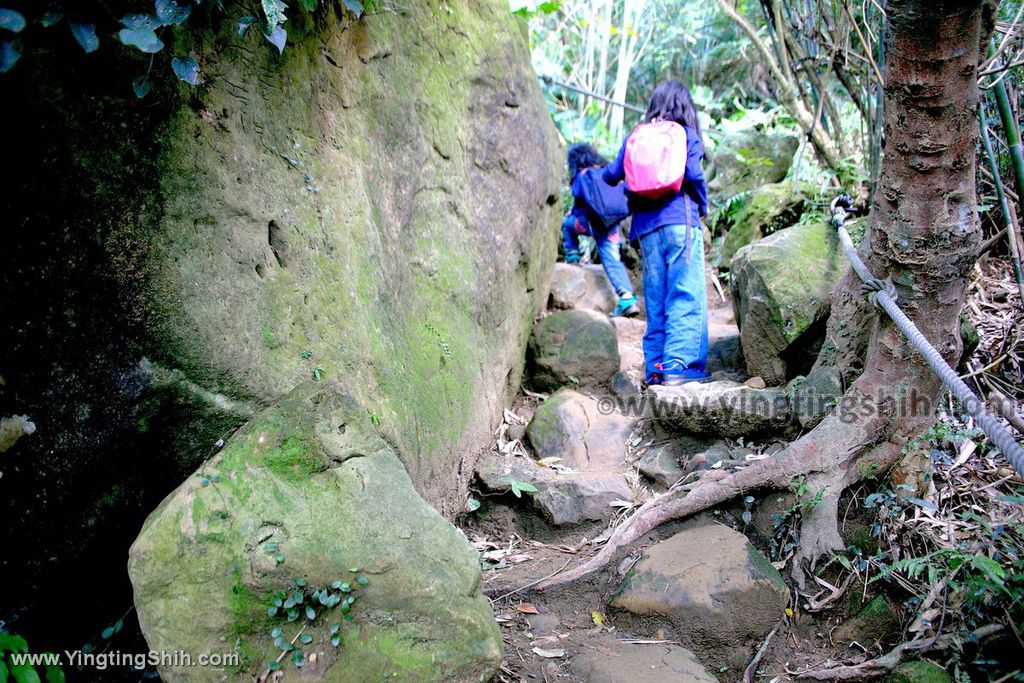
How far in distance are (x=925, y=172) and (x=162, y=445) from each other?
129 inches

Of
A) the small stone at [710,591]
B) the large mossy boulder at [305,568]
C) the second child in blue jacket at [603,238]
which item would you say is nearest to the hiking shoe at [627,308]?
the second child in blue jacket at [603,238]

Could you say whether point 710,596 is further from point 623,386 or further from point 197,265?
point 197,265

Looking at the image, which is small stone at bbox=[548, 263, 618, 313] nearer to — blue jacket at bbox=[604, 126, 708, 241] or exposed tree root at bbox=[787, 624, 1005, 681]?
blue jacket at bbox=[604, 126, 708, 241]

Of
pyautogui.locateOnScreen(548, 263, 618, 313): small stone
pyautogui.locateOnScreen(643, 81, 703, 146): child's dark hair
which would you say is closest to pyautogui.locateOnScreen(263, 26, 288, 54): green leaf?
pyautogui.locateOnScreen(643, 81, 703, 146): child's dark hair

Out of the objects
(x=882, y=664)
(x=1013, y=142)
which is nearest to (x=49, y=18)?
(x=882, y=664)

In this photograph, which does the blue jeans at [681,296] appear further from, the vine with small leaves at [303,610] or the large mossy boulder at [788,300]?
the vine with small leaves at [303,610]

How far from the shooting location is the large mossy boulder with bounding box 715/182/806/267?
20.2 ft

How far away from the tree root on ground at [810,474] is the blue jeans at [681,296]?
4.37ft

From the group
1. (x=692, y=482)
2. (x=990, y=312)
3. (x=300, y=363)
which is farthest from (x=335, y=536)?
(x=990, y=312)

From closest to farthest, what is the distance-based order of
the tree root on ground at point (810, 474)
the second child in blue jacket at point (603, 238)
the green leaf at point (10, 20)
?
the green leaf at point (10, 20) → the tree root on ground at point (810, 474) → the second child in blue jacket at point (603, 238)

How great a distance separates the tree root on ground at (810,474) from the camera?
3285 mm

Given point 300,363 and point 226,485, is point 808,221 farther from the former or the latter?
point 226,485

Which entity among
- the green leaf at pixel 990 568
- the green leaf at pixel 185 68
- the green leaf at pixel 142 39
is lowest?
the green leaf at pixel 990 568

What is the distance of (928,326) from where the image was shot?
3.23 metres
